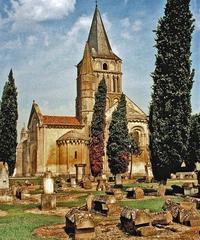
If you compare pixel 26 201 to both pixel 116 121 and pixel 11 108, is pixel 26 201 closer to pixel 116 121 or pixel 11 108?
pixel 11 108

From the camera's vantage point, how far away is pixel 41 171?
49656 millimetres

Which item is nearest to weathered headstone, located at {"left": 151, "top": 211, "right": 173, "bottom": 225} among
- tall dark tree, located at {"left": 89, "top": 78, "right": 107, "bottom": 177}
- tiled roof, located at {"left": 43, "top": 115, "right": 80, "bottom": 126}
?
tall dark tree, located at {"left": 89, "top": 78, "right": 107, "bottom": 177}

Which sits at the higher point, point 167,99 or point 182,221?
point 167,99

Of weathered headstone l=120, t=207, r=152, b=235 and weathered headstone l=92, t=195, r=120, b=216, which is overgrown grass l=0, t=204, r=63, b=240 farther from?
weathered headstone l=120, t=207, r=152, b=235

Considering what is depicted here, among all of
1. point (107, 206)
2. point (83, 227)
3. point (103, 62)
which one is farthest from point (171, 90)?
point (103, 62)

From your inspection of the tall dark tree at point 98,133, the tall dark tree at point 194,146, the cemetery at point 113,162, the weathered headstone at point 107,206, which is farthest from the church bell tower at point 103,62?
the weathered headstone at point 107,206

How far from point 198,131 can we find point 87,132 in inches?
618

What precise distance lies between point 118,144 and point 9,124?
43.1 feet

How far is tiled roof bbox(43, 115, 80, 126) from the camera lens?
5086cm

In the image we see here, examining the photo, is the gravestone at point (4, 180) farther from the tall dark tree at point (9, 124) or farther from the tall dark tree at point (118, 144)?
the tall dark tree at point (118, 144)

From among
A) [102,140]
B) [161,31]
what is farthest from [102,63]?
[161,31]

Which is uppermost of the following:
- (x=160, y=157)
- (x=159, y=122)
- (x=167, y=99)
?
(x=167, y=99)

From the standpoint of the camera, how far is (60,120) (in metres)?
52.1

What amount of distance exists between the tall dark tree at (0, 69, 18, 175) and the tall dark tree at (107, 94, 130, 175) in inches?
449
